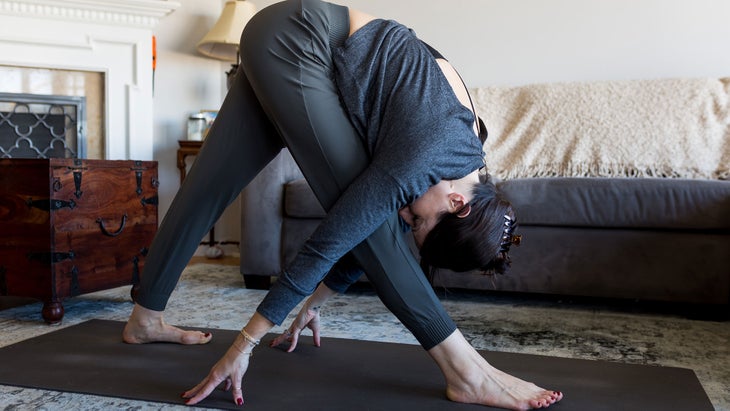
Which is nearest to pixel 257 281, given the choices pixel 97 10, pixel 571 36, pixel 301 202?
pixel 301 202

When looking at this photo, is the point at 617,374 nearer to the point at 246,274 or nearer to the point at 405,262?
the point at 405,262

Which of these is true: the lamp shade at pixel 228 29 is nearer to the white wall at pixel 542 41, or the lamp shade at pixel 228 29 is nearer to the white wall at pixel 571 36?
the white wall at pixel 542 41

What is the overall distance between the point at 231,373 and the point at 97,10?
2627 mm

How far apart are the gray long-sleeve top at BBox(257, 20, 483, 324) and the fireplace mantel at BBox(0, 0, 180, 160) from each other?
2.40 meters

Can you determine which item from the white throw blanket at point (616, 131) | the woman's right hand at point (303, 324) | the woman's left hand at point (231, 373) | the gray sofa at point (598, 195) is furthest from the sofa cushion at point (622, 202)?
the woman's left hand at point (231, 373)

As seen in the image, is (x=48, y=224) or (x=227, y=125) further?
(x=48, y=224)

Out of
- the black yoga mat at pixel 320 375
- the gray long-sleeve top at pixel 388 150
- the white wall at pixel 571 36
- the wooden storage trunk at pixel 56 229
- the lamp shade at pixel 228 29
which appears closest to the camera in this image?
the gray long-sleeve top at pixel 388 150

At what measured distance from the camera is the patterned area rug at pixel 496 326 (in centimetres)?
148

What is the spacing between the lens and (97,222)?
1988 mm

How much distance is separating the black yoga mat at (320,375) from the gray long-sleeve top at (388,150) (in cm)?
23

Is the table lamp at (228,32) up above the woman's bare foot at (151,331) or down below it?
above

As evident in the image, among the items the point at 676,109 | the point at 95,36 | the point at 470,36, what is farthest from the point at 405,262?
the point at 95,36

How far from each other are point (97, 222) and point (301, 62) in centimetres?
115

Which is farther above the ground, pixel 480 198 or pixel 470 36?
pixel 470 36
